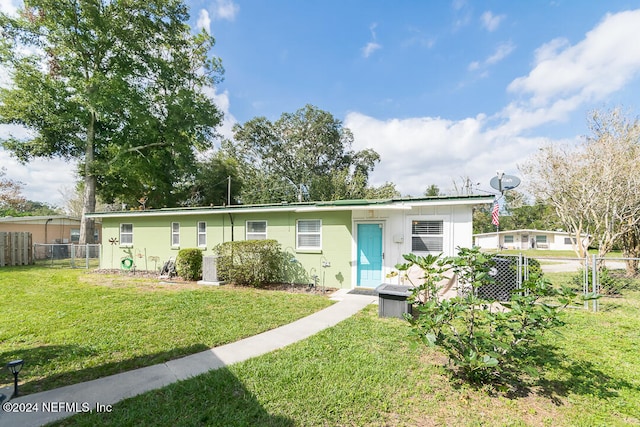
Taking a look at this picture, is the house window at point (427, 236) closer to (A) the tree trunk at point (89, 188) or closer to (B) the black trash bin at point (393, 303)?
(B) the black trash bin at point (393, 303)

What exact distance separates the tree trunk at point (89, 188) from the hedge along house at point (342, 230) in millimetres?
8608

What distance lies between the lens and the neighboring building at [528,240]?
118 ft

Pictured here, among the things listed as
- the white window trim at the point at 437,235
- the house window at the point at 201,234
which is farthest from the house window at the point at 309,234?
the house window at the point at 201,234

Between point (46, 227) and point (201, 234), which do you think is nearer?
point (201, 234)

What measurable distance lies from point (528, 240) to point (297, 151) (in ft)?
111

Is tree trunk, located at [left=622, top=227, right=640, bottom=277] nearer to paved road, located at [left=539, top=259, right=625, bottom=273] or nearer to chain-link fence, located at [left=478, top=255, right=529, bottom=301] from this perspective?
paved road, located at [left=539, top=259, right=625, bottom=273]

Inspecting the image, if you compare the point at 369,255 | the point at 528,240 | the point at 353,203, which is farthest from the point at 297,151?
the point at 528,240

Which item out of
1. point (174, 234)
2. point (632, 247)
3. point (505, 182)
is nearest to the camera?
point (505, 182)

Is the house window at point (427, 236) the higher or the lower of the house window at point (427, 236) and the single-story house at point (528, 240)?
the higher

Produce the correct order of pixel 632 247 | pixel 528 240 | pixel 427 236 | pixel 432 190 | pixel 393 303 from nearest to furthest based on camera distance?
1. pixel 393 303
2. pixel 427 236
3. pixel 632 247
4. pixel 528 240
5. pixel 432 190

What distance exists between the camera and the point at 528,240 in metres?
38.1

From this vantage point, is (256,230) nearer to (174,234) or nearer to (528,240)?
(174,234)

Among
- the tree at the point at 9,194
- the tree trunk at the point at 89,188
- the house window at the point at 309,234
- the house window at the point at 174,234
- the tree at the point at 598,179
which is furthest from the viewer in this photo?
the tree at the point at 9,194

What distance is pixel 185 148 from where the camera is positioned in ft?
69.5
